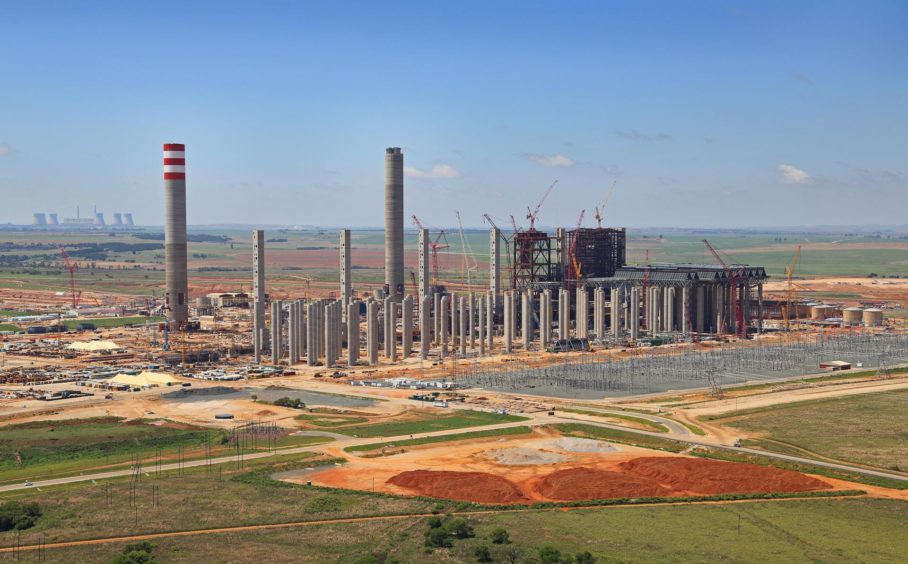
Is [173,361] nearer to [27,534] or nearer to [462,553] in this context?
[27,534]

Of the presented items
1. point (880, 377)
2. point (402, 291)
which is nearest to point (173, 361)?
point (402, 291)

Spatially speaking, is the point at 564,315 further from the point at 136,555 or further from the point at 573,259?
the point at 136,555

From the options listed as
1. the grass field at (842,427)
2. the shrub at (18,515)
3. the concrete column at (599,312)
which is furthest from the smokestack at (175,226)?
the shrub at (18,515)

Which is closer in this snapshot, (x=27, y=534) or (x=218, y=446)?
(x=27, y=534)

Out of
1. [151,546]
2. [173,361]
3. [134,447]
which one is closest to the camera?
[151,546]

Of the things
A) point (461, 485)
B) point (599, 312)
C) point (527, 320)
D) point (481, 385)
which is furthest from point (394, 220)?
point (461, 485)

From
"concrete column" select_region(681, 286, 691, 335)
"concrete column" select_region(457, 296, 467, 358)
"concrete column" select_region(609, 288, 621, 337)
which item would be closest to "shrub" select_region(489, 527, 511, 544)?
"concrete column" select_region(457, 296, 467, 358)
